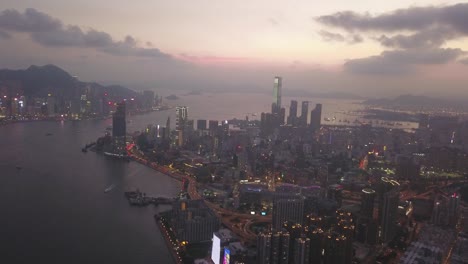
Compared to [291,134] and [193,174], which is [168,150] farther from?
[291,134]

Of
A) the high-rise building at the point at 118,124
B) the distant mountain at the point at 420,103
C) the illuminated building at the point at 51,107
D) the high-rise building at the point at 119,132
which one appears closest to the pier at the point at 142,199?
the high-rise building at the point at 119,132

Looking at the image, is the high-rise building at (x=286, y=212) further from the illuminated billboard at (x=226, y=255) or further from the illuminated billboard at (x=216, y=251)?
the illuminated billboard at (x=226, y=255)

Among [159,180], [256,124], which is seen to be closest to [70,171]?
[159,180]

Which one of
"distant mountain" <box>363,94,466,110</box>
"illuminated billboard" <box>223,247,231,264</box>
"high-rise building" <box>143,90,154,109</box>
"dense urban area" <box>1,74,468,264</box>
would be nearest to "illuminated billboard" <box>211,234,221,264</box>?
"dense urban area" <box>1,74,468,264</box>

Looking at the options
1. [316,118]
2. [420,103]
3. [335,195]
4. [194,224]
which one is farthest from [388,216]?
[420,103]

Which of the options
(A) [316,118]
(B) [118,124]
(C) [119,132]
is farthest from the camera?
(A) [316,118]

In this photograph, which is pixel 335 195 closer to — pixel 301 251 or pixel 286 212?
pixel 286 212
